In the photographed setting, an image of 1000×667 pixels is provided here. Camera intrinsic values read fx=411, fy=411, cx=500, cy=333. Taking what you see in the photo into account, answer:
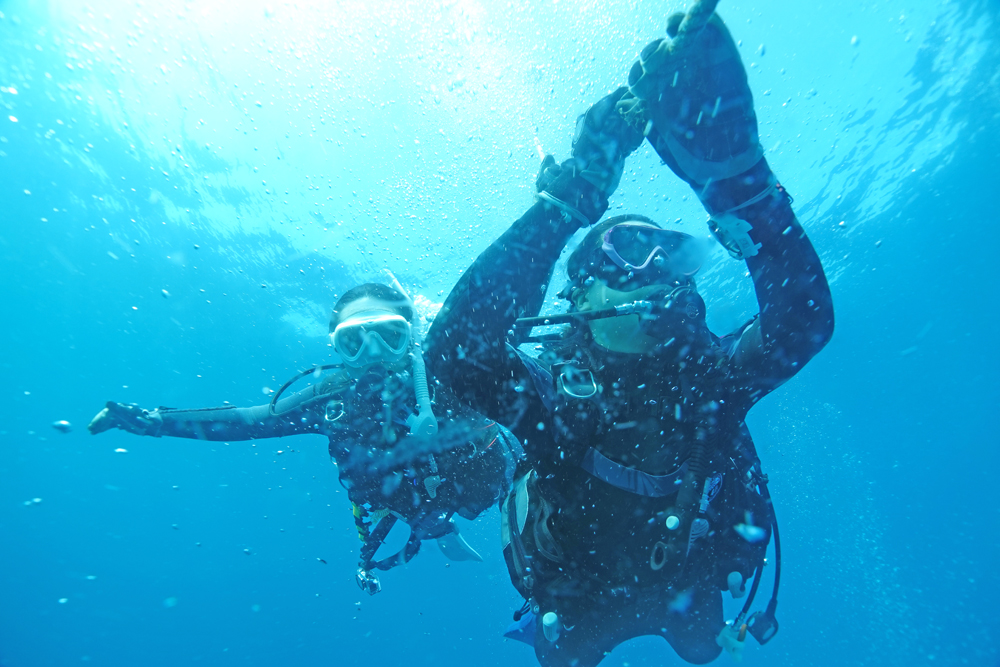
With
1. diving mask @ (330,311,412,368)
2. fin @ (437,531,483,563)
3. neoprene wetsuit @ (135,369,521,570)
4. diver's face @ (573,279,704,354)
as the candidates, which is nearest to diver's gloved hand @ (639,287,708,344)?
diver's face @ (573,279,704,354)

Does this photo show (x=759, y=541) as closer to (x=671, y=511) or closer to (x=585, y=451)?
(x=671, y=511)

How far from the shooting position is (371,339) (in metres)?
4.45

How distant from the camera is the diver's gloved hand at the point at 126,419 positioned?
16.1 ft

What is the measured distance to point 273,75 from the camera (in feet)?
28.8

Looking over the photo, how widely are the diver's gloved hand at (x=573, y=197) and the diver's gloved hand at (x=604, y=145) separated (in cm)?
2

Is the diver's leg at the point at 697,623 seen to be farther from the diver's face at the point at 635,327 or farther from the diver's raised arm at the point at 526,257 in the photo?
the diver's raised arm at the point at 526,257

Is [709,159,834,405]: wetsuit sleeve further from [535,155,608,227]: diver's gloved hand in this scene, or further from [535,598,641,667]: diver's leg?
[535,598,641,667]: diver's leg

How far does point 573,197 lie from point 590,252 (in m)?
0.59

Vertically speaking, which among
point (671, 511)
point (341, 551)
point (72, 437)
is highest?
point (72, 437)

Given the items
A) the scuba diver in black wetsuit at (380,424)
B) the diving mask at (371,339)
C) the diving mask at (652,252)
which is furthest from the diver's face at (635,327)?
the diving mask at (371,339)

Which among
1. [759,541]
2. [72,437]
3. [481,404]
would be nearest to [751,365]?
[759,541]

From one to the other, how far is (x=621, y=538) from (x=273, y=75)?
1081 cm

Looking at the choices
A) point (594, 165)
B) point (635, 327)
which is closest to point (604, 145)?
point (594, 165)

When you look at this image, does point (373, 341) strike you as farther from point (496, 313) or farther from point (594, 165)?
point (594, 165)
